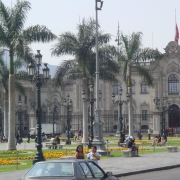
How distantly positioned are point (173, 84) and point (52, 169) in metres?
71.5

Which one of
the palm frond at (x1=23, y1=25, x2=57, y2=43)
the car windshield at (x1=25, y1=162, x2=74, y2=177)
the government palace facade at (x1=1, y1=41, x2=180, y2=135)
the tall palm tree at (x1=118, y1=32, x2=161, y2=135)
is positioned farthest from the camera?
the government palace facade at (x1=1, y1=41, x2=180, y2=135)

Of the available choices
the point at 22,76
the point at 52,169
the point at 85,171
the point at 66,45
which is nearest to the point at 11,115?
the point at 66,45

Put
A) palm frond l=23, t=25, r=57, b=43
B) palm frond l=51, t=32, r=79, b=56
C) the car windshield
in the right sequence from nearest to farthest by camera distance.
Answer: the car windshield
palm frond l=23, t=25, r=57, b=43
palm frond l=51, t=32, r=79, b=56

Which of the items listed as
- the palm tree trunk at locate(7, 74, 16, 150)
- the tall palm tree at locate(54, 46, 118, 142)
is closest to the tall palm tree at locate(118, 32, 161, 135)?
the tall palm tree at locate(54, 46, 118, 142)

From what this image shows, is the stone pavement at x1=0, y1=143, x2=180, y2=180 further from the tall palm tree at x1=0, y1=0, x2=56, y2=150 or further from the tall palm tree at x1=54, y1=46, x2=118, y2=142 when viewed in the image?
the tall palm tree at x1=54, y1=46, x2=118, y2=142

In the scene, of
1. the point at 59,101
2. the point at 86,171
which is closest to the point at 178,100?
the point at 59,101

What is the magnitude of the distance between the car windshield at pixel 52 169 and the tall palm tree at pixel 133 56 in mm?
39767

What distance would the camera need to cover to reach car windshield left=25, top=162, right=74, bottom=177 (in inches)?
559

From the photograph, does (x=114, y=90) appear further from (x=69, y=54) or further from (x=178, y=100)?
(x=69, y=54)

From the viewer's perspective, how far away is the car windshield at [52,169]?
559 inches

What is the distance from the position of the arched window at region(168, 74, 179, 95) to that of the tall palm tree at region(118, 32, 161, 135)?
29.3m

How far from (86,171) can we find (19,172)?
11.6 m

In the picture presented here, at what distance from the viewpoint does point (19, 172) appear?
25.8m

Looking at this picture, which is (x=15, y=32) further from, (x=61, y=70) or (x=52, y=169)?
(x=52, y=169)
